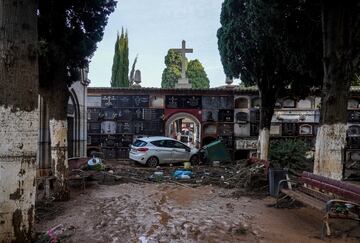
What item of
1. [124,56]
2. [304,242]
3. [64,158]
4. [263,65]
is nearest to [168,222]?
[304,242]

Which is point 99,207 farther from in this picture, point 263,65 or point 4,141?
point 263,65

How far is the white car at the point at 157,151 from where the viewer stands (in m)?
19.0

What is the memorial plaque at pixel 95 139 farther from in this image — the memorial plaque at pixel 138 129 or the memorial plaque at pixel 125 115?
the memorial plaque at pixel 138 129

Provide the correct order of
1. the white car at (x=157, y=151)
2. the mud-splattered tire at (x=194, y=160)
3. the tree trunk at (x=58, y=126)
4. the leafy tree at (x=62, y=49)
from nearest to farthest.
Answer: the leafy tree at (x=62, y=49) < the tree trunk at (x=58, y=126) < the white car at (x=157, y=151) < the mud-splattered tire at (x=194, y=160)

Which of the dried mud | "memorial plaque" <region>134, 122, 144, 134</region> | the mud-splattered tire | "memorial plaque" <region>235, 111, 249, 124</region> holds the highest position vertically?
"memorial plaque" <region>235, 111, 249, 124</region>

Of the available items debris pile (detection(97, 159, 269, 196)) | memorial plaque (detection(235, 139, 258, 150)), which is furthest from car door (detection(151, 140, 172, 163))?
memorial plaque (detection(235, 139, 258, 150))

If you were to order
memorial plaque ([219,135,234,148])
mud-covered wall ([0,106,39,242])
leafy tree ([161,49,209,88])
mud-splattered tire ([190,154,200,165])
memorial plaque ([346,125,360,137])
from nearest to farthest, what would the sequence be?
mud-covered wall ([0,106,39,242])
mud-splattered tire ([190,154,200,165])
memorial plaque ([346,125,360,137])
memorial plaque ([219,135,234,148])
leafy tree ([161,49,209,88])

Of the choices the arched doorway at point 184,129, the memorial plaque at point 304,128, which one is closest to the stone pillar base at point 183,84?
the arched doorway at point 184,129

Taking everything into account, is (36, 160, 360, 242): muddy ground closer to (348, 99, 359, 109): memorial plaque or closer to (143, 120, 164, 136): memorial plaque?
(143, 120, 164, 136): memorial plaque

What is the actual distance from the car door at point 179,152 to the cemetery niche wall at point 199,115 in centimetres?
366

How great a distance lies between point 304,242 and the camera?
588 cm

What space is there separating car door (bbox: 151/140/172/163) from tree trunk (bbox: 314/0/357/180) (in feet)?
40.7

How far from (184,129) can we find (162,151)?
69.6ft

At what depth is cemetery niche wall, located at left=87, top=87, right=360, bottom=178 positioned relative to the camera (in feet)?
77.5
